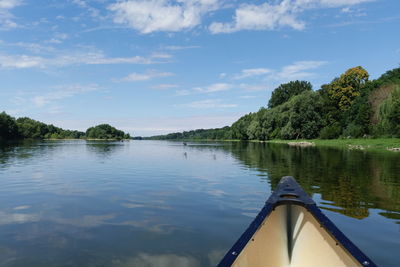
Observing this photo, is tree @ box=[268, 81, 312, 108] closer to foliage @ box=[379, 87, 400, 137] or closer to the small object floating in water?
foliage @ box=[379, 87, 400, 137]

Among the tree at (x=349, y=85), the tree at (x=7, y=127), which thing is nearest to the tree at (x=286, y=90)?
the tree at (x=349, y=85)

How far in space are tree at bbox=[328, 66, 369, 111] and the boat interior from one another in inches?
3338

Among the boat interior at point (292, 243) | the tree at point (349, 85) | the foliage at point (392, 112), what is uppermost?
the tree at point (349, 85)

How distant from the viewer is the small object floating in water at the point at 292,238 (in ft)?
15.5

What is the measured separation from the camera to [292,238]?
5.81 m

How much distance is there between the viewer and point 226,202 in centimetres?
1164

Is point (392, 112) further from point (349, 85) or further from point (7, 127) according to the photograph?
point (7, 127)

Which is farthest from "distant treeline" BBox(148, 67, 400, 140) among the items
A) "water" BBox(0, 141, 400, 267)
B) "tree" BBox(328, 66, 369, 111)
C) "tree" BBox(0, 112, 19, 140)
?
"tree" BBox(0, 112, 19, 140)

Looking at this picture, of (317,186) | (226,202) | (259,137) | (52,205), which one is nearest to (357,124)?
(259,137)

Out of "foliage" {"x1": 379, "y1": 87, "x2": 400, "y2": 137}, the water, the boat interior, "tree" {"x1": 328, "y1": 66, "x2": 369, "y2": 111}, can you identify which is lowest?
the water

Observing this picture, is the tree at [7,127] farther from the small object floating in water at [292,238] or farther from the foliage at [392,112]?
the small object floating in water at [292,238]

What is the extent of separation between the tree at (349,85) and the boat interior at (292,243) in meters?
84.8

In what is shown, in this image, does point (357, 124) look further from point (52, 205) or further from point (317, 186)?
point (52, 205)

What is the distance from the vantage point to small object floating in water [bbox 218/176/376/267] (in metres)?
4.72
